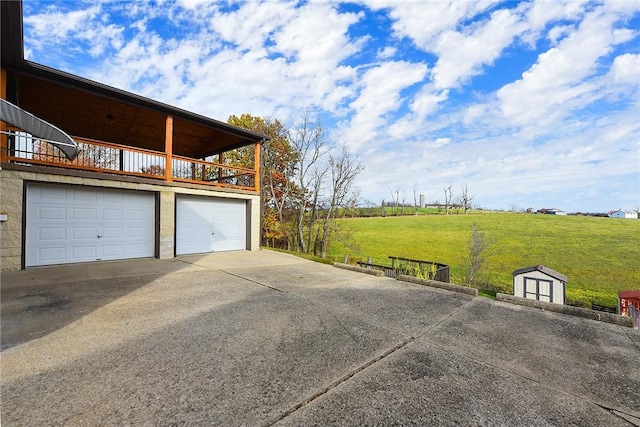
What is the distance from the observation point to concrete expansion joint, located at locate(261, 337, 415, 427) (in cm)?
171

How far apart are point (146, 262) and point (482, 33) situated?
11535mm

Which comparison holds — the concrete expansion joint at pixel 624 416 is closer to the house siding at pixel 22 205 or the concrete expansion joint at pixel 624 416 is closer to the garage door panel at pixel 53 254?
the house siding at pixel 22 205

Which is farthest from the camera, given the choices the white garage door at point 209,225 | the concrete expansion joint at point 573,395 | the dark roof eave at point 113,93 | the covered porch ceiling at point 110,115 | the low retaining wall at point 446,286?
the white garage door at point 209,225

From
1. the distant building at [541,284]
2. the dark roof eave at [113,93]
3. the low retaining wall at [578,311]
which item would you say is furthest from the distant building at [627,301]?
the dark roof eave at [113,93]

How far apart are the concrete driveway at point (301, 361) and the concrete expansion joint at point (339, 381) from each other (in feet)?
0.04

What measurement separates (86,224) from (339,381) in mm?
8151

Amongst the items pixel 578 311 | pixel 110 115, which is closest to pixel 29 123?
pixel 110 115

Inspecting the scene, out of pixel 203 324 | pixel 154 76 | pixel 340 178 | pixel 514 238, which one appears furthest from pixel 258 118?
pixel 514 238

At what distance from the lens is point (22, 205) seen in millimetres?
6102

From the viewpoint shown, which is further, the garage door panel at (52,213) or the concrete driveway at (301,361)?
the garage door panel at (52,213)

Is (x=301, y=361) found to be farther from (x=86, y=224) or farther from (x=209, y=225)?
(x=209, y=225)

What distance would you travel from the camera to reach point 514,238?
25.3m

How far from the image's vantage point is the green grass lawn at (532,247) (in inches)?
649

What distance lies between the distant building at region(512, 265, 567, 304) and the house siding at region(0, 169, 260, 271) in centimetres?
1375
